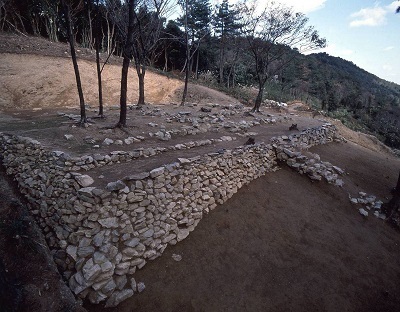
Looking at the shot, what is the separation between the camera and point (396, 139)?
25.0 metres

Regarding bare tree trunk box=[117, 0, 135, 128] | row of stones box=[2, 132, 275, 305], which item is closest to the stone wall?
row of stones box=[2, 132, 275, 305]

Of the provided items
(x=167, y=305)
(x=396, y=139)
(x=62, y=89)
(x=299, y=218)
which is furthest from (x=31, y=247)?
(x=396, y=139)

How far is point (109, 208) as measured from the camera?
512cm

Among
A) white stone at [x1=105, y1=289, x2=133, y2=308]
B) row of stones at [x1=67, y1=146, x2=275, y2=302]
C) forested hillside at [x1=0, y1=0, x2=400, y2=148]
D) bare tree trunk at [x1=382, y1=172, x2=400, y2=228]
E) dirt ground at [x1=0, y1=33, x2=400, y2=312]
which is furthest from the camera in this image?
forested hillside at [x1=0, y1=0, x2=400, y2=148]

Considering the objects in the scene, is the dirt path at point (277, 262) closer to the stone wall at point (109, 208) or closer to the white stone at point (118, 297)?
the white stone at point (118, 297)

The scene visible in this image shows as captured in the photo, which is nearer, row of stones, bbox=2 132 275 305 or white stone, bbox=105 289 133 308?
white stone, bbox=105 289 133 308

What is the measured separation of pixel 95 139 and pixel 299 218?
6993 mm

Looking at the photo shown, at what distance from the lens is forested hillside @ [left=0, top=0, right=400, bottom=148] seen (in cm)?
1487

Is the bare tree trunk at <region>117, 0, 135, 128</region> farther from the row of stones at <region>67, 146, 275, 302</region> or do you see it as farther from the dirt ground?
the row of stones at <region>67, 146, 275, 302</region>

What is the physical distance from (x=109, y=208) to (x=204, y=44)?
3164 cm

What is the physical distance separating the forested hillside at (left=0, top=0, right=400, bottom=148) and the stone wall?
184 inches

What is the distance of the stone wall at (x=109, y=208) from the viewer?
454cm

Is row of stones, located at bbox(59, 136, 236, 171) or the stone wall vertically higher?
row of stones, located at bbox(59, 136, 236, 171)

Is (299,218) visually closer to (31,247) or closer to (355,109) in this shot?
(31,247)
